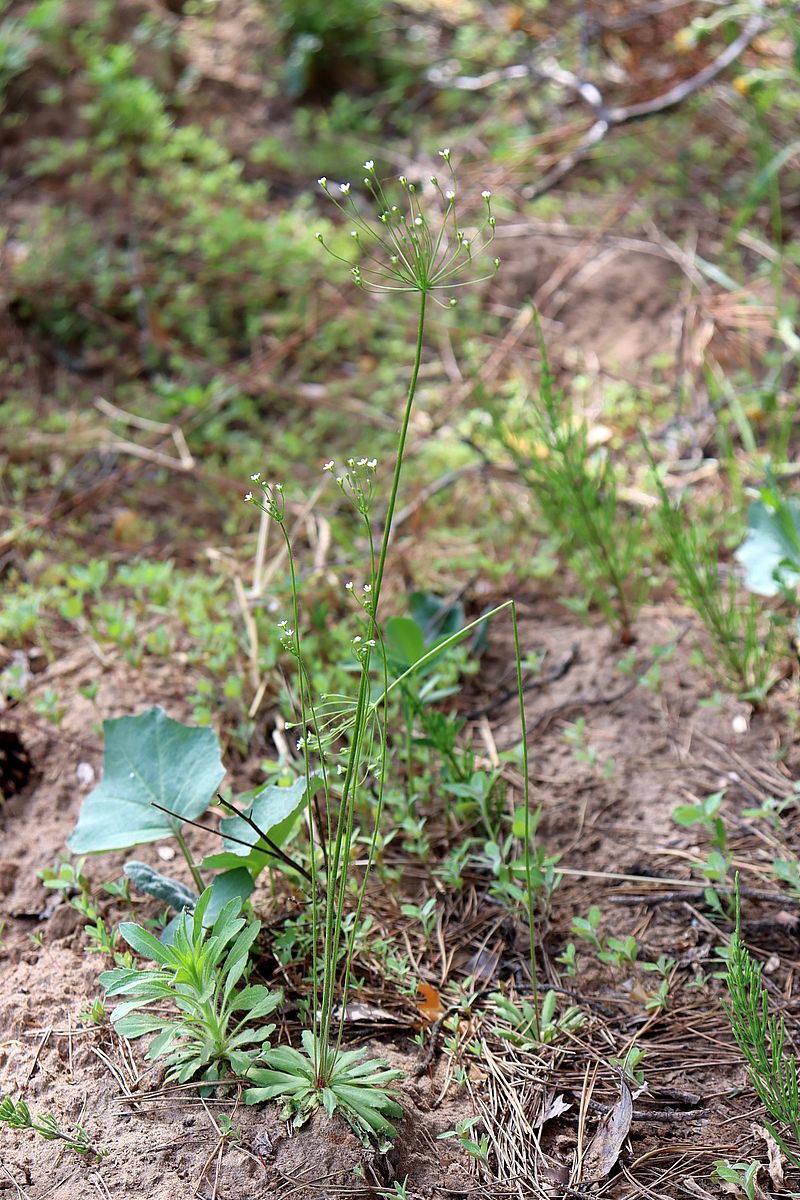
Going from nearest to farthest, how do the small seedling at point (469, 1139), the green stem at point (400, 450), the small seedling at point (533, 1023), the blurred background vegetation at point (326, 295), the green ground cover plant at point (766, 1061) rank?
the green stem at point (400, 450) < the green ground cover plant at point (766, 1061) < the small seedling at point (469, 1139) < the small seedling at point (533, 1023) < the blurred background vegetation at point (326, 295)

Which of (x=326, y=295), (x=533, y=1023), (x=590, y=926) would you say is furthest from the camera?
(x=326, y=295)

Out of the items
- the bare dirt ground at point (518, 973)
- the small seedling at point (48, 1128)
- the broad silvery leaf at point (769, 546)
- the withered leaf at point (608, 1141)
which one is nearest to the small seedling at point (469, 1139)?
the bare dirt ground at point (518, 973)

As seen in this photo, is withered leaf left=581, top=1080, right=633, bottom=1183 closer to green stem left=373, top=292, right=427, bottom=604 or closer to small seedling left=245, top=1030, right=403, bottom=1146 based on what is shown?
small seedling left=245, top=1030, right=403, bottom=1146

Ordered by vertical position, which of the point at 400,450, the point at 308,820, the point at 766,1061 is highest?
the point at 400,450

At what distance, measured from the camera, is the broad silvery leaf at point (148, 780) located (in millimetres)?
1584

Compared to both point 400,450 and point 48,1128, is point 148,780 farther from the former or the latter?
point 400,450

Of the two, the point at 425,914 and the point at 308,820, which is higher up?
the point at 308,820

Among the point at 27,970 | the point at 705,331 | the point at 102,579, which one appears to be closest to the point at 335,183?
the point at 705,331

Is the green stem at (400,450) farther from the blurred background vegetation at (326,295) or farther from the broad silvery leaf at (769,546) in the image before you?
the broad silvery leaf at (769,546)

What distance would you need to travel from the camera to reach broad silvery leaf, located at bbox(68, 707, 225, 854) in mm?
1584

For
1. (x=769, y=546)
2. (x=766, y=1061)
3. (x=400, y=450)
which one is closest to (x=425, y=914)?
(x=766, y=1061)

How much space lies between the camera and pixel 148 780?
165 centimetres

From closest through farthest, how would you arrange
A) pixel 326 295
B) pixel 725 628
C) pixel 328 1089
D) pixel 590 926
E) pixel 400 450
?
pixel 400 450 → pixel 328 1089 → pixel 590 926 → pixel 725 628 → pixel 326 295

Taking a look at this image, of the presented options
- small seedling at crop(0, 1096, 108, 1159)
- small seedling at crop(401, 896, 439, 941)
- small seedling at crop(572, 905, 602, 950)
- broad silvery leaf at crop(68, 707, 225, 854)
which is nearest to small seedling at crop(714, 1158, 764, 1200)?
small seedling at crop(572, 905, 602, 950)
